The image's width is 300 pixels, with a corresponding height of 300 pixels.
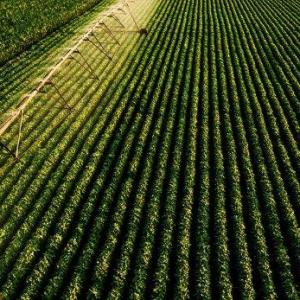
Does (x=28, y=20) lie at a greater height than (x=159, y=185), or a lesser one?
greater

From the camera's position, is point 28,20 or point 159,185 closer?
point 159,185

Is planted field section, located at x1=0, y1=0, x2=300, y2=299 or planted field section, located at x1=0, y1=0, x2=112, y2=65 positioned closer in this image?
planted field section, located at x1=0, y1=0, x2=300, y2=299

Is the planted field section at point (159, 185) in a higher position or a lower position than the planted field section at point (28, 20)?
lower

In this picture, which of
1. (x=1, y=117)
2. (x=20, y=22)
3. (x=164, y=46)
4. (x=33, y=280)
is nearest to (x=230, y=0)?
(x=164, y=46)

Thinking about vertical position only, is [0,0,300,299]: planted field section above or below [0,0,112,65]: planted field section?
below
